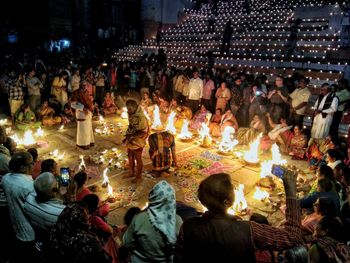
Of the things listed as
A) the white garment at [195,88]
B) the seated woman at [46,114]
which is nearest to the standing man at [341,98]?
the white garment at [195,88]

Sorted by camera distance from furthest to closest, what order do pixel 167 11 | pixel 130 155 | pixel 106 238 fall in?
pixel 167 11 < pixel 130 155 < pixel 106 238

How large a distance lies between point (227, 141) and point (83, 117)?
4219 millimetres

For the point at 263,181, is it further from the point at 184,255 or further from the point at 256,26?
the point at 256,26

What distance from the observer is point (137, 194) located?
22.6ft

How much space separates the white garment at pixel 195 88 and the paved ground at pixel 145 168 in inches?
105

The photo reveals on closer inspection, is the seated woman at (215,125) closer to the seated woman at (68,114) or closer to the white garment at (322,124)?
the white garment at (322,124)

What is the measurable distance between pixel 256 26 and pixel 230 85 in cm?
1035

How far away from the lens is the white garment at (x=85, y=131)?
906 centimetres

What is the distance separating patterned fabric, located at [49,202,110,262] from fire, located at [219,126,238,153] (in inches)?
260

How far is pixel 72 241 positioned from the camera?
306 centimetres

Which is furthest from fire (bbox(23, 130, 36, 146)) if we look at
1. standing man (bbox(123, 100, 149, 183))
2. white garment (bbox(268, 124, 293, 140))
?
white garment (bbox(268, 124, 293, 140))

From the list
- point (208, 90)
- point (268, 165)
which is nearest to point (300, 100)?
point (268, 165)

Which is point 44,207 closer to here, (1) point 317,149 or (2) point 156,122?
(1) point 317,149

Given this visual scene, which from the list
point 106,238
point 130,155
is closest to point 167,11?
point 130,155
